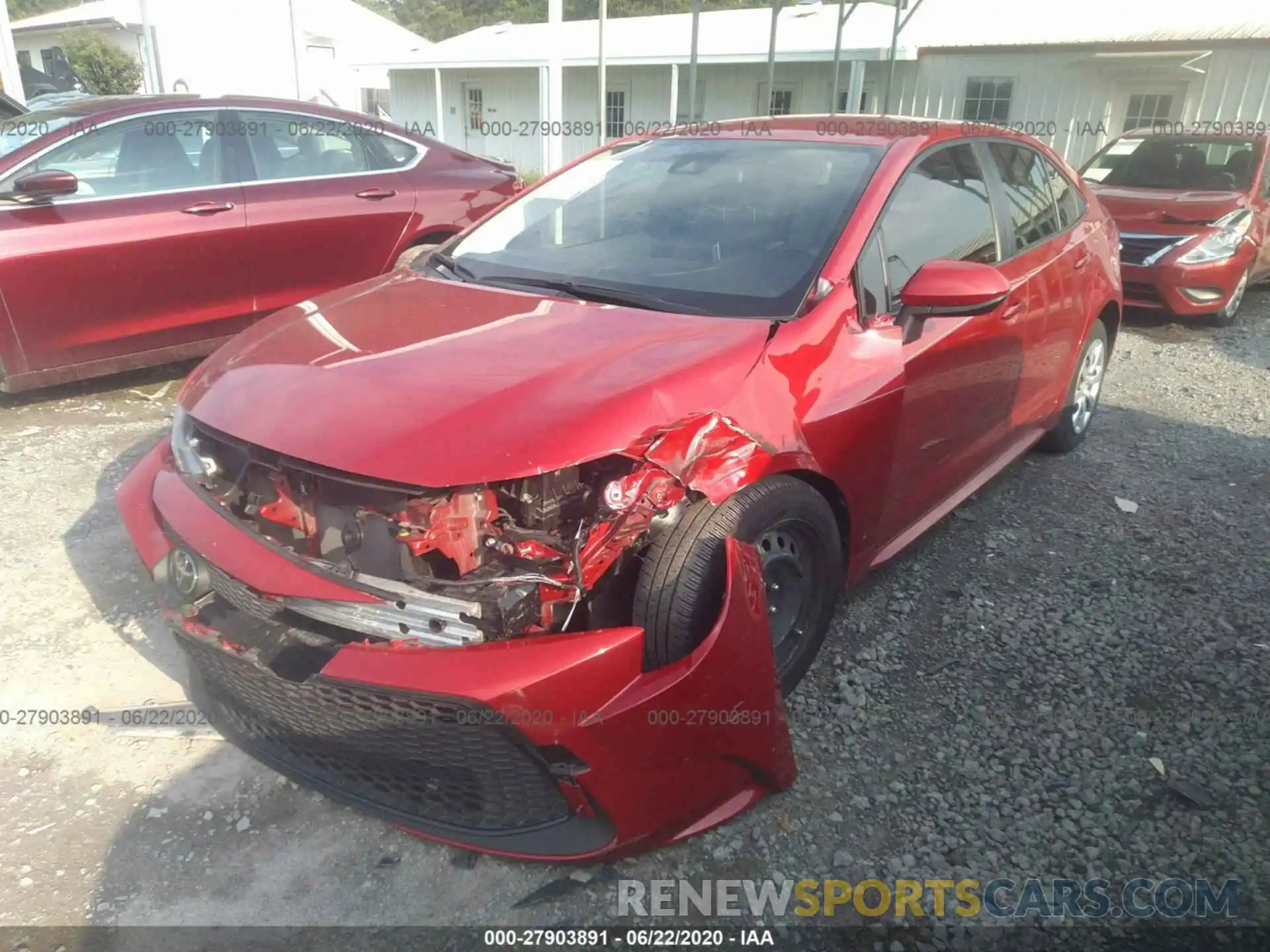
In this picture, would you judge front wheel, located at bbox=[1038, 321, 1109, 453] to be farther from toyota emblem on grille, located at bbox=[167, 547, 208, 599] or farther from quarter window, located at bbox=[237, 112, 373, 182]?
quarter window, located at bbox=[237, 112, 373, 182]

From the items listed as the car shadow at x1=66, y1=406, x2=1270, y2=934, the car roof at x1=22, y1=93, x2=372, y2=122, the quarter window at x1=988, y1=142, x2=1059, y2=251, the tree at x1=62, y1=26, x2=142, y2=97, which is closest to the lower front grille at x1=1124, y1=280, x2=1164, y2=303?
the quarter window at x1=988, y1=142, x2=1059, y2=251

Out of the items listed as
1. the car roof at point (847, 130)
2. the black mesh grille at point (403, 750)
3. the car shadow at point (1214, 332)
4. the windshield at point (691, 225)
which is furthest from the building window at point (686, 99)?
the black mesh grille at point (403, 750)

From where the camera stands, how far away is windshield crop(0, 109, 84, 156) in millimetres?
4922

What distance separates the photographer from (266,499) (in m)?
2.33

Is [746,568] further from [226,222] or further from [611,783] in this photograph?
[226,222]

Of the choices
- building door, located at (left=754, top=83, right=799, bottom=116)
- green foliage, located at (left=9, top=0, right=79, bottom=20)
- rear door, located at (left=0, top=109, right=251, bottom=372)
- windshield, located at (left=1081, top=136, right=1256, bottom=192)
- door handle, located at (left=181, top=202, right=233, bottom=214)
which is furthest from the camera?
green foliage, located at (left=9, top=0, right=79, bottom=20)

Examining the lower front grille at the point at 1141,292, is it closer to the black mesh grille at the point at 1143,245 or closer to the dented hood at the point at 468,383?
the black mesh grille at the point at 1143,245

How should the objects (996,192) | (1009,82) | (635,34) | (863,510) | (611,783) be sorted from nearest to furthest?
(611,783) < (863,510) < (996,192) < (1009,82) < (635,34)

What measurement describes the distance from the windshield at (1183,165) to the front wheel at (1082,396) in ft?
14.8

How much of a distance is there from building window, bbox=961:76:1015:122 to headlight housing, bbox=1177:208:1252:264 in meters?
7.78

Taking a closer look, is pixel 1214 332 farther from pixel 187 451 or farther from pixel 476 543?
pixel 187 451

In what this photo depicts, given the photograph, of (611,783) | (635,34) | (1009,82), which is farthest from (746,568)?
(635,34)

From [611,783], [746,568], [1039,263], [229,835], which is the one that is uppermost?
[1039,263]

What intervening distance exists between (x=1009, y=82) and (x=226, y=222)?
13.4 metres
